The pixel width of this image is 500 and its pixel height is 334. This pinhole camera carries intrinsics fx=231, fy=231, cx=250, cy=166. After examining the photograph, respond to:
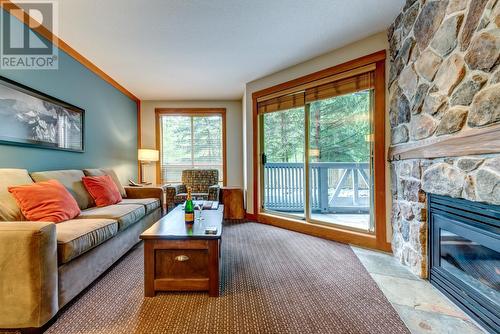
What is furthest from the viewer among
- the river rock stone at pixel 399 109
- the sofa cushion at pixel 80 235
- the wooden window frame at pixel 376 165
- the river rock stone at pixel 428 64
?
the wooden window frame at pixel 376 165

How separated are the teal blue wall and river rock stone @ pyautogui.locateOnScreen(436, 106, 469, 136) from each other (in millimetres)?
3690

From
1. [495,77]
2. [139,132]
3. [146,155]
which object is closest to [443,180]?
[495,77]

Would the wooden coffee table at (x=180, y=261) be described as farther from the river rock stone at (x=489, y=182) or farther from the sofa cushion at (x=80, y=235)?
the river rock stone at (x=489, y=182)

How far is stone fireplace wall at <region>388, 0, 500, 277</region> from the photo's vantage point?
137cm

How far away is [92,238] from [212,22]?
226 centimetres

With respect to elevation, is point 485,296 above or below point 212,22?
below

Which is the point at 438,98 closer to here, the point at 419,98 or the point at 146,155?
the point at 419,98

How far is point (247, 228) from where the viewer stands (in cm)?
358

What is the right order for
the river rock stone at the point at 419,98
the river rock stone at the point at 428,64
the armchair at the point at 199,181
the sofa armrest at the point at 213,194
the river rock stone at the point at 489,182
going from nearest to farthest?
the river rock stone at the point at 489,182 → the river rock stone at the point at 428,64 → the river rock stone at the point at 419,98 → the sofa armrest at the point at 213,194 → the armchair at the point at 199,181

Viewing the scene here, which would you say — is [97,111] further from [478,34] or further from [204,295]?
[478,34]

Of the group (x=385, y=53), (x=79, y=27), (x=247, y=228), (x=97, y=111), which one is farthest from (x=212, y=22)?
(x=247, y=228)

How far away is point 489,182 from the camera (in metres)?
1.35

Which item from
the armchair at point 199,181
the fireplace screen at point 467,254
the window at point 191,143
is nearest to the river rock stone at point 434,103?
the fireplace screen at point 467,254

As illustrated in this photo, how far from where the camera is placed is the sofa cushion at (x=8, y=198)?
5.83 feet
